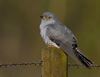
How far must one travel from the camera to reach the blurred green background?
15.7 metres

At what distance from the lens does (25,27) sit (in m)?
17.8

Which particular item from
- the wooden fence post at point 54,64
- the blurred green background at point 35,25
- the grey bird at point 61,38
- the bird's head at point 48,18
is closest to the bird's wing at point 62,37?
the grey bird at point 61,38

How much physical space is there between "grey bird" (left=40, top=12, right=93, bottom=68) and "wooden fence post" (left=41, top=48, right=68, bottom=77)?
0.74 m

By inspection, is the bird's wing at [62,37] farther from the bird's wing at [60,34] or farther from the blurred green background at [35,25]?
the blurred green background at [35,25]

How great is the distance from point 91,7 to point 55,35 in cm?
863

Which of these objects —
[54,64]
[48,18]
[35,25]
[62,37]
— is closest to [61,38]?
[62,37]

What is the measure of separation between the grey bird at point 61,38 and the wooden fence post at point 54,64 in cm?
74

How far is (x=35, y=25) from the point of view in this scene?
17.6 metres

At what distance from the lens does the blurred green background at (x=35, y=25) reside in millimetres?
15690

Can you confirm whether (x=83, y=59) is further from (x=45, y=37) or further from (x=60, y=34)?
(x=45, y=37)

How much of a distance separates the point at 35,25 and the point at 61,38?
7.86 metres

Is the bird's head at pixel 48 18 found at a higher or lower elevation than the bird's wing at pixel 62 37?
higher

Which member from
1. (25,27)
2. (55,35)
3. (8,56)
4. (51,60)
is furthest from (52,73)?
(25,27)

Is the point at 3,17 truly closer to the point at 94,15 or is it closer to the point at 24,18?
the point at 24,18
